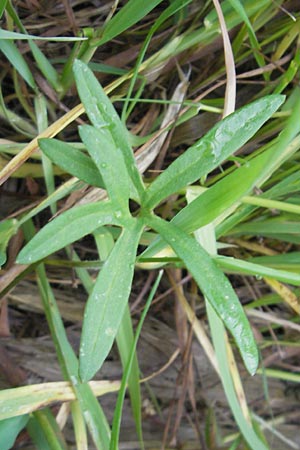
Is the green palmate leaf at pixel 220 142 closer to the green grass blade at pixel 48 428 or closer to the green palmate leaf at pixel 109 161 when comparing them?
the green palmate leaf at pixel 109 161

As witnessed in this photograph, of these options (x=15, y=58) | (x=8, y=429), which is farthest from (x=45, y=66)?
(x=8, y=429)

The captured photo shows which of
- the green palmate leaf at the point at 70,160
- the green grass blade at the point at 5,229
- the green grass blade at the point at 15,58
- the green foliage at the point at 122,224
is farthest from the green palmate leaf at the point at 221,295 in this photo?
the green grass blade at the point at 15,58

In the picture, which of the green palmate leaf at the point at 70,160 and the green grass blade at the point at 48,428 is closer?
the green palmate leaf at the point at 70,160

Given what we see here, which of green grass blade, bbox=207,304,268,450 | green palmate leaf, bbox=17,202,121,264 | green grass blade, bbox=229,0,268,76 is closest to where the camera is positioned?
green palmate leaf, bbox=17,202,121,264

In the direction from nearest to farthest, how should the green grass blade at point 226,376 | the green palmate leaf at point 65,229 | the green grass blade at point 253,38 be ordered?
the green palmate leaf at point 65,229 < the green grass blade at point 253,38 < the green grass blade at point 226,376

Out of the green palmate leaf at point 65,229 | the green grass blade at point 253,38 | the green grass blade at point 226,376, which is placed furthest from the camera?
the green grass blade at point 226,376

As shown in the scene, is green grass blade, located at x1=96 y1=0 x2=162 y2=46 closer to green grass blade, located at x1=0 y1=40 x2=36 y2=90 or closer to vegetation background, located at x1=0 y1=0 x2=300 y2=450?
vegetation background, located at x1=0 y1=0 x2=300 y2=450

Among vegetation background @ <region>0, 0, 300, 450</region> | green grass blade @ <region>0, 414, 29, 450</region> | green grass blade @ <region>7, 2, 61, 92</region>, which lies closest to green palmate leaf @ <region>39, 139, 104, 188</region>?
vegetation background @ <region>0, 0, 300, 450</region>

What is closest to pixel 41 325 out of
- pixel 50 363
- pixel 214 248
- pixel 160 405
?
pixel 50 363
